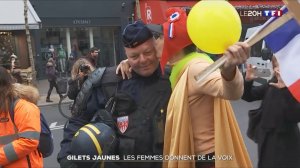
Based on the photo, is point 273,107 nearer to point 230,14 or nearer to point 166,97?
point 166,97

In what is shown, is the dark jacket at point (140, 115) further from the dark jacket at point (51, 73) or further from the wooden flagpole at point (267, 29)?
the dark jacket at point (51, 73)

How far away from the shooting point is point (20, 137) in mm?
2859

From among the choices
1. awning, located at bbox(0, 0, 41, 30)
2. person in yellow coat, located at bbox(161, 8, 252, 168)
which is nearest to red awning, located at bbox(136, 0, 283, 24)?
awning, located at bbox(0, 0, 41, 30)

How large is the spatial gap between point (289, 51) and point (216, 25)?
44 cm

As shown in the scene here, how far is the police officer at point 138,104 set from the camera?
2297 mm

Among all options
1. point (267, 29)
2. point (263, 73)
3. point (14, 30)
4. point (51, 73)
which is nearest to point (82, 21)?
point (14, 30)

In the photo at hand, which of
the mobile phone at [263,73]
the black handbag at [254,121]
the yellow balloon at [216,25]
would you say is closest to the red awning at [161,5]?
the mobile phone at [263,73]

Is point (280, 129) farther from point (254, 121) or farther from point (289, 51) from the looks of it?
point (289, 51)

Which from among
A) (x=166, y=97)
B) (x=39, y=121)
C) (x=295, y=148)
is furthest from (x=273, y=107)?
(x=39, y=121)

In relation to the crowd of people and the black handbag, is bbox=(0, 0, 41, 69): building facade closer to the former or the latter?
the black handbag

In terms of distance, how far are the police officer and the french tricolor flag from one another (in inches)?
28.4

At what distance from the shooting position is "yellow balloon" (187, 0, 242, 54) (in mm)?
1678

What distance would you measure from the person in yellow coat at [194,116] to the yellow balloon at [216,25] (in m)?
0.30

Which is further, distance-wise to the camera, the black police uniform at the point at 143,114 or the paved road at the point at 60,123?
the paved road at the point at 60,123
